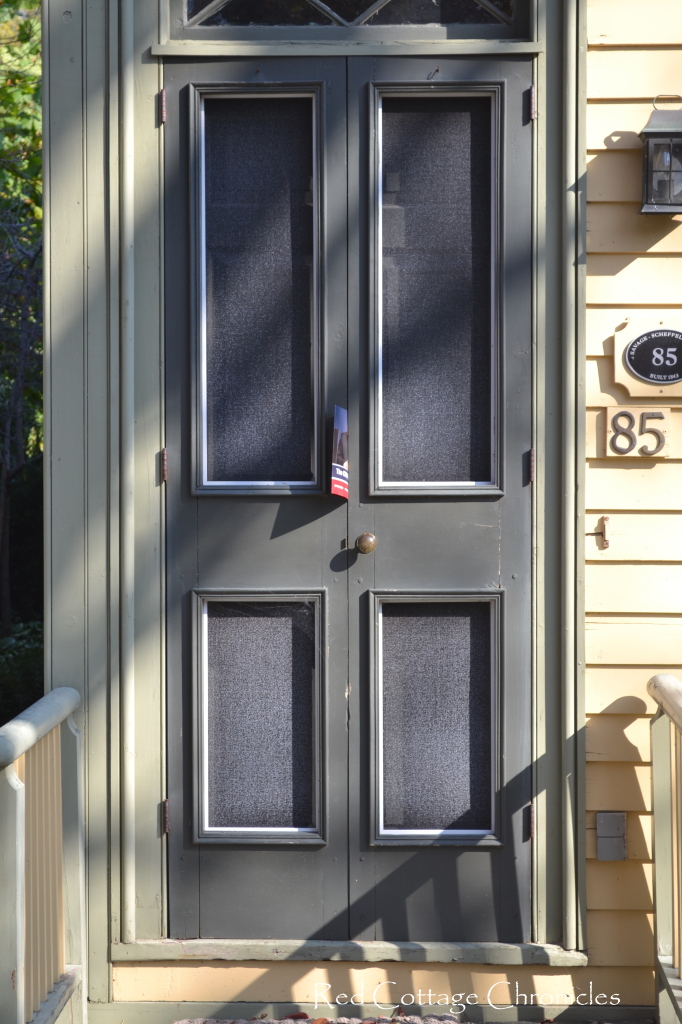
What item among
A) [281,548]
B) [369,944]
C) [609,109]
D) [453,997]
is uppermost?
[609,109]

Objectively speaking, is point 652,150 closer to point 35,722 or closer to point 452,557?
point 452,557

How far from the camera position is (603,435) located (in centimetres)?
259

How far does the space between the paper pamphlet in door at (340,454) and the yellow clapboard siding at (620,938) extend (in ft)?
4.85

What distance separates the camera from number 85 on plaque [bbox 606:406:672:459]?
8.45 feet

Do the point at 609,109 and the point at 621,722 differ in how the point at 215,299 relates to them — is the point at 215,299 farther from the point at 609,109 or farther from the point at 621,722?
the point at 621,722

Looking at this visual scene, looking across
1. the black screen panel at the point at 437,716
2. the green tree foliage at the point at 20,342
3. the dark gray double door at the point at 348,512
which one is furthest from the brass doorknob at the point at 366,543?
the green tree foliage at the point at 20,342

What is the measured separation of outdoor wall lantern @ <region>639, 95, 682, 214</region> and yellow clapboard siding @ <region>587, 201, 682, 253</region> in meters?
0.06

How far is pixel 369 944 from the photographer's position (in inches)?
102

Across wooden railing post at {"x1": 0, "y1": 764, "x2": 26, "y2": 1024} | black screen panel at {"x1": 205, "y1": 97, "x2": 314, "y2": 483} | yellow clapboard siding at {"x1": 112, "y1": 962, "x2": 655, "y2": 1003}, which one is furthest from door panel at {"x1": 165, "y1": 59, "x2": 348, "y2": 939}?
wooden railing post at {"x1": 0, "y1": 764, "x2": 26, "y2": 1024}

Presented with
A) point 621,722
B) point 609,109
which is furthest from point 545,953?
point 609,109

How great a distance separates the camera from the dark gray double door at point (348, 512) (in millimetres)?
2594

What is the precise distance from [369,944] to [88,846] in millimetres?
889

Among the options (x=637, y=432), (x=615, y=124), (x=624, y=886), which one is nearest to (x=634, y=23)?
(x=615, y=124)

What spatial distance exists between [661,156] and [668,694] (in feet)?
4.99
